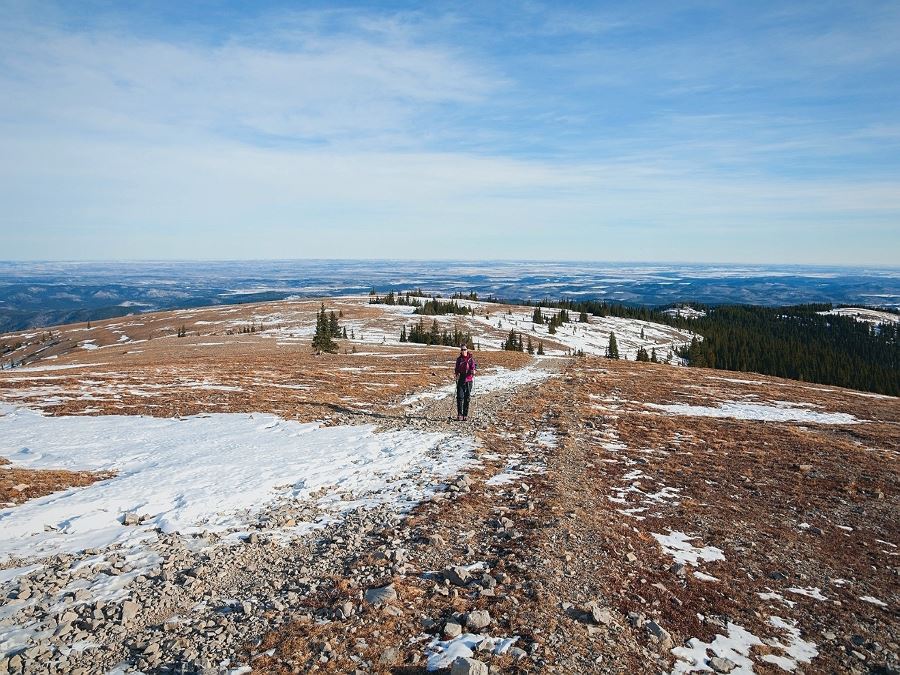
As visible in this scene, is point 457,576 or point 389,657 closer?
point 389,657

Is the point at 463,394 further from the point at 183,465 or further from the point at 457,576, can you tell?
the point at 457,576

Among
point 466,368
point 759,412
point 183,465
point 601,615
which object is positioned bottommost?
point 759,412

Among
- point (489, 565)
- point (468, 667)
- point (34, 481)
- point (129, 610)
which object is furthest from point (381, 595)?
point (34, 481)

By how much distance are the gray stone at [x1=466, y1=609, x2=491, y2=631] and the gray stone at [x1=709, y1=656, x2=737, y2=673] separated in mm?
2884

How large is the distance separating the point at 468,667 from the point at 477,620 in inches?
44.8

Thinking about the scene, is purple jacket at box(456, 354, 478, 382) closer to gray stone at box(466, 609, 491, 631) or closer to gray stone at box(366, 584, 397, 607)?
gray stone at box(366, 584, 397, 607)

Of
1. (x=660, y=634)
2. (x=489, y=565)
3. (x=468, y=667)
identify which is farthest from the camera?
(x=489, y=565)

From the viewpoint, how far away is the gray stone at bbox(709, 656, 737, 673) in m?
5.99

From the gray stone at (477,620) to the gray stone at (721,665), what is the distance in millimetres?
2884

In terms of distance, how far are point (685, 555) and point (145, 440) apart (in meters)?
15.8

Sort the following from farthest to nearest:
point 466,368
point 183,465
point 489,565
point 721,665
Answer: point 466,368 < point 183,465 < point 489,565 < point 721,665

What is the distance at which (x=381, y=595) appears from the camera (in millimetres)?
7148

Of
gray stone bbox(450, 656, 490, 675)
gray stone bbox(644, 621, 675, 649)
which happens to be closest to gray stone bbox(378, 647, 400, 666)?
gray stone bbox(450, 656, 490, 675)

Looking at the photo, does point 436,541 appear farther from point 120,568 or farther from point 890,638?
point 890,638
